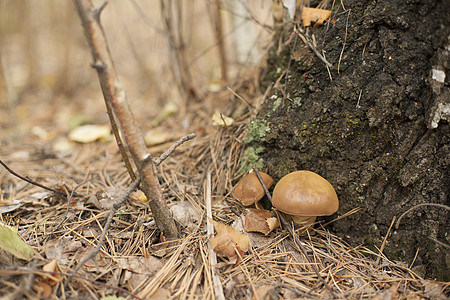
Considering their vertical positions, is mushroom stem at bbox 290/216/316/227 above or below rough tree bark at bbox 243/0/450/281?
below

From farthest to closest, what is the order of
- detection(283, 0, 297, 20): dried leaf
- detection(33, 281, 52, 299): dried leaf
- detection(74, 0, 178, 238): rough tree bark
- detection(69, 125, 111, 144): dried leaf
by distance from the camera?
detection(69, 125, 111, 144): dried leaf, detection(283, 0, 297, 20): dried leaf, detection(33, 281, 52, 299): dried leaf, detection(74, 0, 178, 238): rough tree bark

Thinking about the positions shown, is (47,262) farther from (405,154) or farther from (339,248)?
(405,154)

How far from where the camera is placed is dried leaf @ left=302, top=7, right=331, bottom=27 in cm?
226

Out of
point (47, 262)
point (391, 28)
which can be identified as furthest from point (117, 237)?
point (391, 28)

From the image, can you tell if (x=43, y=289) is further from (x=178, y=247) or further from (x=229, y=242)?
(x=229, y=242)

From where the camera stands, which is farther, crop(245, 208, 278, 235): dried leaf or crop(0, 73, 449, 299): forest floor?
crop(245, 208, 278, 235): dried leaf

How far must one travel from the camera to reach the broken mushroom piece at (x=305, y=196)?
1.96 meters

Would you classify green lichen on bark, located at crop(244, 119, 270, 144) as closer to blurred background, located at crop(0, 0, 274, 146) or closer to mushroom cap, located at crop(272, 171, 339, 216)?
mushroom cap, located at crop(272, 171, 339, 216)

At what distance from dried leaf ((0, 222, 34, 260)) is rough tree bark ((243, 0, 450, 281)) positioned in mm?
1723

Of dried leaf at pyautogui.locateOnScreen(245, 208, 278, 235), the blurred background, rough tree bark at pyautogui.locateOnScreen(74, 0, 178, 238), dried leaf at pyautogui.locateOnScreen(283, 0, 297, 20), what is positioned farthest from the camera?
the blurred background

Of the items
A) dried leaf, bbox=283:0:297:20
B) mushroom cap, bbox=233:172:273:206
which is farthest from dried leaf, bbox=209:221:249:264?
dried leaf, bbox=283:0:297:20

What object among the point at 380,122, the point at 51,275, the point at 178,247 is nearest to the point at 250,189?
the point at 178,247

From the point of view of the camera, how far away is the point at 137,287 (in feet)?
5.75

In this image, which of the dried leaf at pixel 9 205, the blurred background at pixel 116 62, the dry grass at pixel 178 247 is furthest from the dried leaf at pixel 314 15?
the dried leaf at pixel 9 205
